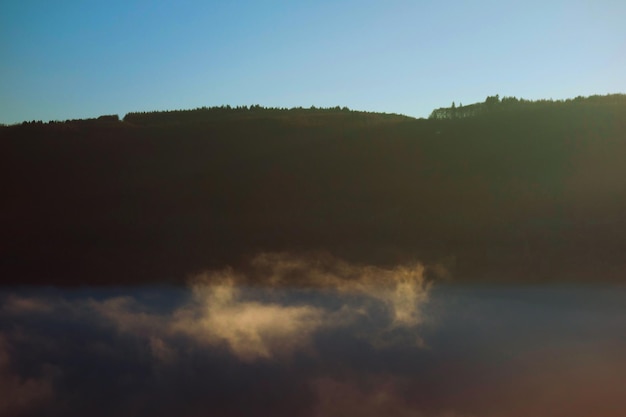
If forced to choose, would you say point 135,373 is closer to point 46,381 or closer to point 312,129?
point 46,381

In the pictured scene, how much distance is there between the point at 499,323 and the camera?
6113 millimetres

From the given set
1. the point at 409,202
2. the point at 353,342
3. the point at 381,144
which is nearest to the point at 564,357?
the point at 353,342

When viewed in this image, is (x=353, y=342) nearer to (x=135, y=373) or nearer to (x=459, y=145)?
(x=135, y=373)

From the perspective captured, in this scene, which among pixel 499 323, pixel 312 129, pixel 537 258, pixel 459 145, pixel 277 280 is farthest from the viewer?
pixel 312 129

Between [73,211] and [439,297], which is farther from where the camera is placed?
[73,211]

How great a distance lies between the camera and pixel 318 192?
11.3 m

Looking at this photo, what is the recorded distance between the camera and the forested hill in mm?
8141

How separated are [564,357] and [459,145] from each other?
29.0 feet

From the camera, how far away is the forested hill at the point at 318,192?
8.14 meters

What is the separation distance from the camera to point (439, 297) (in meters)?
6.68

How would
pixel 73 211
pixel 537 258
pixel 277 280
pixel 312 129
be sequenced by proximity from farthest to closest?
pixel 312 129 → pixel 73 211 → pixel 537 258 → pixel 277 280

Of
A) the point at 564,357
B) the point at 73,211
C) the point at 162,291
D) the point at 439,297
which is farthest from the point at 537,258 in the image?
the point at 73,211

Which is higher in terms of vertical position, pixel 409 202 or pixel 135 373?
pixel 409 202

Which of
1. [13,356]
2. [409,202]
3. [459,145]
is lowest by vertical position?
[13,356]
